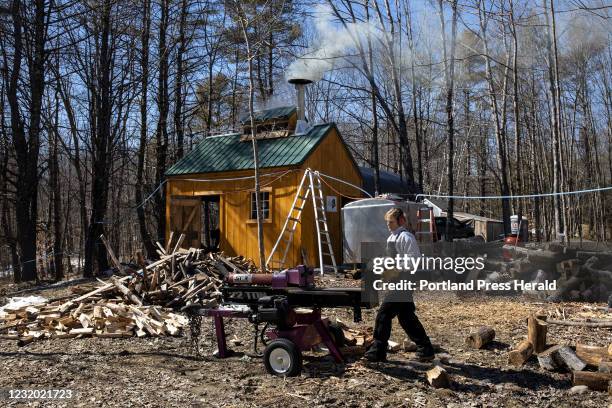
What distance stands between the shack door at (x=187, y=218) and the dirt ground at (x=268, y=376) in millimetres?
9323

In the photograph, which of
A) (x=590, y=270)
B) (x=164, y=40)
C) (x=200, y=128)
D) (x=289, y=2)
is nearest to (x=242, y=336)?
(x=590, y=270)

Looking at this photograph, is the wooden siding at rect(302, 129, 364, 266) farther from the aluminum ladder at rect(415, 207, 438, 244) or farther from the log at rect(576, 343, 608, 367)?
the log at rect(576, 343, 608, 367)

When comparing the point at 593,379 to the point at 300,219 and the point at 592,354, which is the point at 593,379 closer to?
the point at 592,354

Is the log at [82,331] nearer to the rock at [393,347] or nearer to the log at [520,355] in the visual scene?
the rock at [393,347]

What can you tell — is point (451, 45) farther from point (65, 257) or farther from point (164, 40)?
point (65, 257)

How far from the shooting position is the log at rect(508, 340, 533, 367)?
680cm

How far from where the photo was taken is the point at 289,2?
22.7 m

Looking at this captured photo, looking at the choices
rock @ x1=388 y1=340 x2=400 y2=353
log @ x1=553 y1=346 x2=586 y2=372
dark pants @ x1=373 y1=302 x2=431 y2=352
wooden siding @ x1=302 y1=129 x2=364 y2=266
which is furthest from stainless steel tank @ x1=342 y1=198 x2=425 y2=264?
log @ x1=553 y1=346 x2=586 y2=372

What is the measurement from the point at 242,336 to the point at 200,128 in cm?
2258

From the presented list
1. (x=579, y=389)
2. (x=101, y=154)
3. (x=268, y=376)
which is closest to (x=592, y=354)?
(x=579, y=389)

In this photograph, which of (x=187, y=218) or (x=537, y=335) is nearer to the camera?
(x=537, y=335)

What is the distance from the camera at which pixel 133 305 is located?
11.1 meters

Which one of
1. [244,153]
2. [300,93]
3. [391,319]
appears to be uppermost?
[300,93]

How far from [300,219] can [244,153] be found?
3.35 meters
